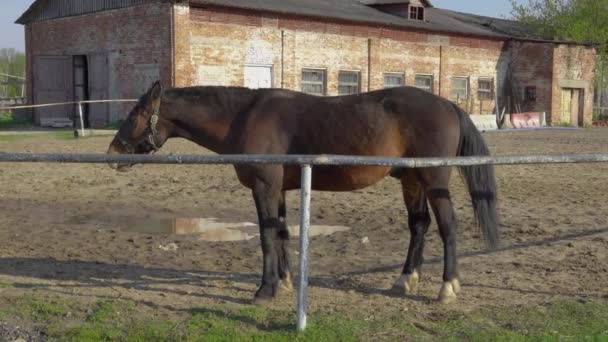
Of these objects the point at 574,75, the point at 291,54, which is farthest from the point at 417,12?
the point at 574,75

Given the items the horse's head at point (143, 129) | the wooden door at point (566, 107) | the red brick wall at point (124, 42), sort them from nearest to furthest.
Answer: the horse's head at point (143, 129), the red brick wall at point (124, 42), the wooden door at point (566, 107)

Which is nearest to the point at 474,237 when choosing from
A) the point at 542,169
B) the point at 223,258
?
the point at 223,258

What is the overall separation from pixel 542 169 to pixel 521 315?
9.40m

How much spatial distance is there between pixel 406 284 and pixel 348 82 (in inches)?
964

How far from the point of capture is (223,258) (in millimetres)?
7023

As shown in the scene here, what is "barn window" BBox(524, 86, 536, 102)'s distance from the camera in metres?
35.7

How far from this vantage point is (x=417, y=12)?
1316 inches

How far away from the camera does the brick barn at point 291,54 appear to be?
2444 centimetres

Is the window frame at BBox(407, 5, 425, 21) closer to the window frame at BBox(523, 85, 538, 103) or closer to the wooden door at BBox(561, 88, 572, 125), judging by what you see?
the window frame at BBox(523, 85, 538, 103)

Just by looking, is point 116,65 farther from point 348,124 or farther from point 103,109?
point 348,124

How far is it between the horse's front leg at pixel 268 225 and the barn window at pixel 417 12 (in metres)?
29.2

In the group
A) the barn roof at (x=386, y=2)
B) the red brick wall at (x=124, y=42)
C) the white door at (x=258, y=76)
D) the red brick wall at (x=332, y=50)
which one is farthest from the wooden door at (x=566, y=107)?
the red brick wall at (x=124, y=42)

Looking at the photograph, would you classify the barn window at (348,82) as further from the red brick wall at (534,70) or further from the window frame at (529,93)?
the window frame at (529,93)

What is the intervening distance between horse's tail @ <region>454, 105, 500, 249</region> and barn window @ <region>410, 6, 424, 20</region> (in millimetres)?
28563
